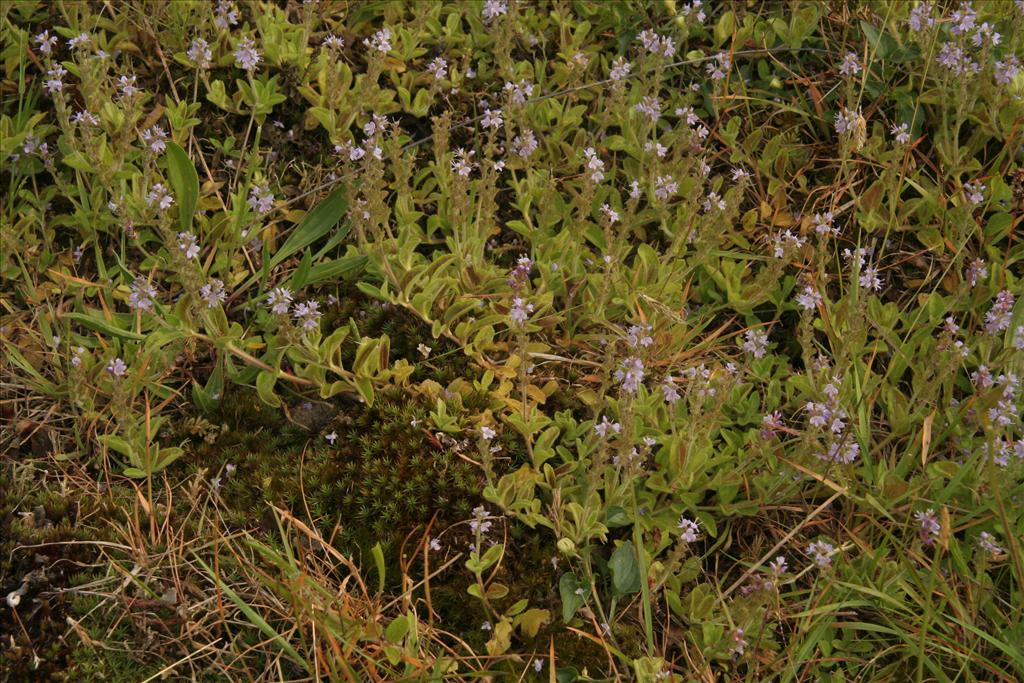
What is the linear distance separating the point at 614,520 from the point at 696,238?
4.10 feet

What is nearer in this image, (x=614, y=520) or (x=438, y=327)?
(x=614, y=520)

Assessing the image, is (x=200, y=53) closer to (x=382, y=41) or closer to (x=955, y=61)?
(x=382, y=41)

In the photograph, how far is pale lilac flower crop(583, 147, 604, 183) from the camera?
3.53 meters

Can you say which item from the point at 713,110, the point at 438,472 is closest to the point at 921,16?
the point at 713,110

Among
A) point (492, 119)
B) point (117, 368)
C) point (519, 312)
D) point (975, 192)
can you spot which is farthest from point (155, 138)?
point (975, 192)

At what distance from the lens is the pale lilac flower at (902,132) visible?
151 inches

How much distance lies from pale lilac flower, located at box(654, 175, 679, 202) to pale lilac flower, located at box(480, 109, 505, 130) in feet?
2.15

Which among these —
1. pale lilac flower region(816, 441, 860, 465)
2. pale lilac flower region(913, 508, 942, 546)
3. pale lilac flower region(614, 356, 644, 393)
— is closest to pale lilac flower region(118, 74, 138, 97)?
pale lilac flower region(614, 356, 644, 393)

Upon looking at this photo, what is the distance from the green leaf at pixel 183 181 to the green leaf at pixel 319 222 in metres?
0.35

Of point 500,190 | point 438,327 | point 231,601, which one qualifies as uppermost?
point 500,190

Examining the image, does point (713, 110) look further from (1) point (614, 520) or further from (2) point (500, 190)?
(1) point (614, 520)

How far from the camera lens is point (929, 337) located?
139 inches

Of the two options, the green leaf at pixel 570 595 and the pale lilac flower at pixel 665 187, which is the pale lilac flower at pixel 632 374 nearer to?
the green leaf at pixel 570 595

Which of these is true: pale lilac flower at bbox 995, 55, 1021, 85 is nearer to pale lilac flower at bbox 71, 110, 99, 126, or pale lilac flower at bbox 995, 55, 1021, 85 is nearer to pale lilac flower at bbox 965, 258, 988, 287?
pale lilac flower at bbox 965, 258, 988, 287
